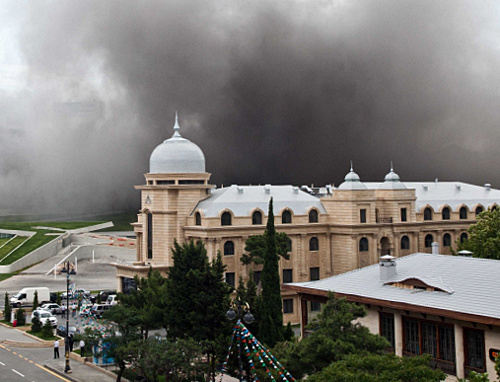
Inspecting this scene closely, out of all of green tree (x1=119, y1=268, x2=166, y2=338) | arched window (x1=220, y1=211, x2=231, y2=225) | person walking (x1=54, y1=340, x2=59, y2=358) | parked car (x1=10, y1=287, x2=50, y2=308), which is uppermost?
arched window (x1=220, y1=211, x2=231, y2=225)

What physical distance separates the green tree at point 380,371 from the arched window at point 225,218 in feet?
147

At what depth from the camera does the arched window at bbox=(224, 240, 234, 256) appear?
239 ft

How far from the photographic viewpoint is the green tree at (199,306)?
41.7 m

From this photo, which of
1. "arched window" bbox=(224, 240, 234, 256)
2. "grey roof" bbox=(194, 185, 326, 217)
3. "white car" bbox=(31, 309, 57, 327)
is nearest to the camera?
"white car" bbox=(31, 309, 57, 327)

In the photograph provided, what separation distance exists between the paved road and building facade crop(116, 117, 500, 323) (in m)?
19.5

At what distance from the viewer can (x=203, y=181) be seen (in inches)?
3088

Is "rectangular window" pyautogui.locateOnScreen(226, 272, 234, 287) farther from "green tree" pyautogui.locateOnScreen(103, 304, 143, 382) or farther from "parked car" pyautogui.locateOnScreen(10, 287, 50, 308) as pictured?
"green tree" pyautogui.locateOnScreen(103, 304, 143, 382)

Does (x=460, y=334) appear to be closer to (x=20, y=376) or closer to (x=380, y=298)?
(x=380, y=298)

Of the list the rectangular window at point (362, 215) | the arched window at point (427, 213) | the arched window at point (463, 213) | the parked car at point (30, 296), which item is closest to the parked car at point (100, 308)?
the parked car at point (30, 296)

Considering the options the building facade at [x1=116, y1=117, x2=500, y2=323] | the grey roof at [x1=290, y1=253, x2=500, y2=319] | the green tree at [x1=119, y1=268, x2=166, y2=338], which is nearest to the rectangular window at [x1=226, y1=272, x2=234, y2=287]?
the building facade at [x1=116, y1=117, x2=500, y2=323]


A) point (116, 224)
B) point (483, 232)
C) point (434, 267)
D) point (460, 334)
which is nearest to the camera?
point (460, 334)

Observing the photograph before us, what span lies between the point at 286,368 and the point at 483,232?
38862 millimetres

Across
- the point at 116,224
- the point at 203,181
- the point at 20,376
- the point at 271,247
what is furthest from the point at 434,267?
the point at 116,224

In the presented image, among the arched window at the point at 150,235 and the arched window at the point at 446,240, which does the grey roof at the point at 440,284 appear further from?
the arched window at the point at 446,240
